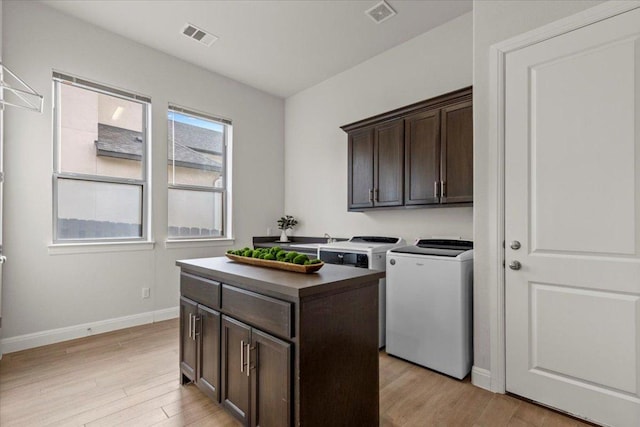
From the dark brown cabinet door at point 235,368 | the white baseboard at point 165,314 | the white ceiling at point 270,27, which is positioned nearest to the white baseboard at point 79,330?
the white baseboard at point 165,314

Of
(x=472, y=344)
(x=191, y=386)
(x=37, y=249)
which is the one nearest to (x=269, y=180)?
(x=37, y=249)

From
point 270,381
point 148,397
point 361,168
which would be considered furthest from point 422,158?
point 148,397

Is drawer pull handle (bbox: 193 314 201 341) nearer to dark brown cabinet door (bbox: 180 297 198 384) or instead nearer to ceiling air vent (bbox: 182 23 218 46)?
dark brown cabinet door (bbox: 180 297 198 384)

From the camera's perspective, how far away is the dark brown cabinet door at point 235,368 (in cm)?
163

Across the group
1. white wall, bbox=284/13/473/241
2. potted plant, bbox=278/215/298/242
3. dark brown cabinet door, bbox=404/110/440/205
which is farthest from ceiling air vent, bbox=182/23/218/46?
potted plant, bbox=278/215/298/242

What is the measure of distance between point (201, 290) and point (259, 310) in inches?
25.7

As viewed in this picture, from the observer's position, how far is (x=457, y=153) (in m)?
2.72

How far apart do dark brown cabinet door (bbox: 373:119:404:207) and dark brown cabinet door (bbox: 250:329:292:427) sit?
208 cm

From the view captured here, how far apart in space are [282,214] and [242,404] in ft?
11.6

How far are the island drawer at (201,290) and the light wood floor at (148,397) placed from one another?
664 mm

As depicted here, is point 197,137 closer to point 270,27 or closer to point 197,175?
point 197,175

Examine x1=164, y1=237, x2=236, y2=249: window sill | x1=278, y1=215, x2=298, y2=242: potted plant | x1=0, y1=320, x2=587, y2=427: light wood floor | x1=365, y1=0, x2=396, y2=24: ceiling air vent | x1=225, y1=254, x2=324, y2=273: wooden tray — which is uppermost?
x1=365, y1=0, x2=396, y2=24: ceiling air vent

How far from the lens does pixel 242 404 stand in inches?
65.7

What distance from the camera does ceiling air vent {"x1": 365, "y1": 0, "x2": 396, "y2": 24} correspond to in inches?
115
